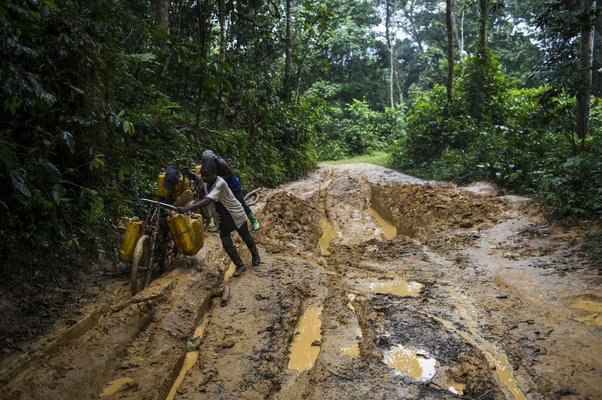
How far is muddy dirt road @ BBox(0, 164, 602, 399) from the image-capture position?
3350 millimetres

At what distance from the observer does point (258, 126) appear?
14.5 metres

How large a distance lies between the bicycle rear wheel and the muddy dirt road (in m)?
0.18

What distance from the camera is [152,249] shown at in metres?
5.07

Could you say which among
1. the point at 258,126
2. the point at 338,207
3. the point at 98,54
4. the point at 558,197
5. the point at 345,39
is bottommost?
the point at 338,207

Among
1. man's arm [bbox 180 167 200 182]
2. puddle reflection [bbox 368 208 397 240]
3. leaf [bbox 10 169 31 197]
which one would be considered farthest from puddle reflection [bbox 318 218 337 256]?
leaf [bbox 10 169 31 197]

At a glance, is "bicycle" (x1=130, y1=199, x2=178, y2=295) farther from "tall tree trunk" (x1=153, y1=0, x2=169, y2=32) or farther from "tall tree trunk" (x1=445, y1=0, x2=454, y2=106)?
"tall tree trunk" (x1=445, y1=0, x2=454, y2=106)

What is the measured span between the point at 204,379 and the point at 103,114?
12.3 ft

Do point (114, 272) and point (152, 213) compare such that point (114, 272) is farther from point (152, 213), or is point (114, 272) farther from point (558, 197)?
point (558, 197)

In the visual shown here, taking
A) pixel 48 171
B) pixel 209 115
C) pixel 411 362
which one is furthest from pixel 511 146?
pixel 48 171

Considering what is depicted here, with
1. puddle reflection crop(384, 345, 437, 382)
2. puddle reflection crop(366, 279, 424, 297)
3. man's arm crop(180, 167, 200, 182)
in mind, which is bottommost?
puddle reflection crop(366, 279, 424, 297)

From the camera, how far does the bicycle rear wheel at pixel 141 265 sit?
4.69 meters

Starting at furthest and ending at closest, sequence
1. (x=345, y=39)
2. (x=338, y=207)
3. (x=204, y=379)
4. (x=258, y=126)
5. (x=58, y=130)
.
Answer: (x=345, y=39)
(x=258, y=126)
(x=338, y=207)
(x=58, y=130)
(x=204, y=379)

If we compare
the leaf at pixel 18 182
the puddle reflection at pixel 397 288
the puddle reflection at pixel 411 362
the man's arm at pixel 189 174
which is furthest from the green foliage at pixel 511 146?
the leaf at pixel 18 182

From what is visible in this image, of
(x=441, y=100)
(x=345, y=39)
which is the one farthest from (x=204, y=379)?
(x=345, y=39)
